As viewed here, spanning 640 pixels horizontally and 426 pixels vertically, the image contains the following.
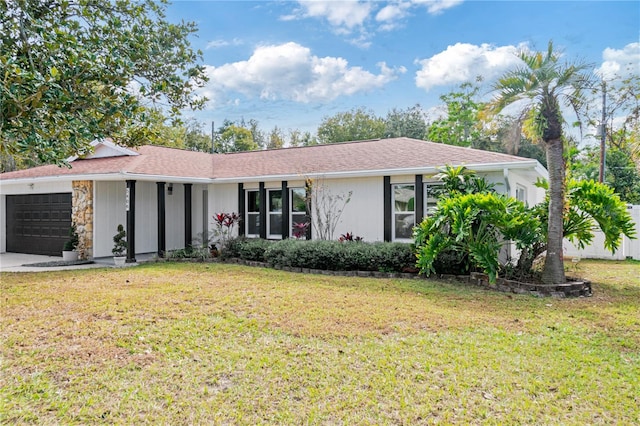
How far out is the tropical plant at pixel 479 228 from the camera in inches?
330

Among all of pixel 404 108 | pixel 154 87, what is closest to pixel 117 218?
pixel 154 87

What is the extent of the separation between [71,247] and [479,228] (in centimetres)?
1190

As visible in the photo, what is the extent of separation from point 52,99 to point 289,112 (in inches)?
1447

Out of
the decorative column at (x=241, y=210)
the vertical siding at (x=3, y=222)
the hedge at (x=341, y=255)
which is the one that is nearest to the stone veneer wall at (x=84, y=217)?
the decorative column at (x=241, y=210)

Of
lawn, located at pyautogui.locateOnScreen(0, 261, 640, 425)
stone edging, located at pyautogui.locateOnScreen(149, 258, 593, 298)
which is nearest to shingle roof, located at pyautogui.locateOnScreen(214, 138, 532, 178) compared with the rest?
stone edging, located at pyautogui.locateOnScreen(149, 258, 593, 298)

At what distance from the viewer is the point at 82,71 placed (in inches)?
209

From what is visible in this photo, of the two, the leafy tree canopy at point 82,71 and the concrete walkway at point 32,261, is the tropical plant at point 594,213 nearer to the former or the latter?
the leafy tree canopy at point 82,71

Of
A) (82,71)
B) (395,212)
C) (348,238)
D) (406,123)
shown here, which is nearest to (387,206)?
(395,212)

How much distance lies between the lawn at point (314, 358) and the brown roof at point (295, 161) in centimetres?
490

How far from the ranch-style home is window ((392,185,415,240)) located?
3cm

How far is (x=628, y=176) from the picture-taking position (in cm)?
2159

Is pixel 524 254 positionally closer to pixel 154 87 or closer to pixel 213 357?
pixel 213 357

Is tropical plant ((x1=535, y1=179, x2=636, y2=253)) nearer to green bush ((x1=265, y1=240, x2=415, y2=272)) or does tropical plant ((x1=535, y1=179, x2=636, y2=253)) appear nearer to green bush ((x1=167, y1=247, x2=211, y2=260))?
green bush ((x1=265, y1=240, x2=415, y2=272))

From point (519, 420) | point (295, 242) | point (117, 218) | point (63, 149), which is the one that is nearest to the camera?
point (519, 420)
